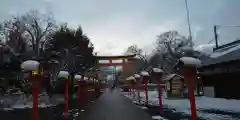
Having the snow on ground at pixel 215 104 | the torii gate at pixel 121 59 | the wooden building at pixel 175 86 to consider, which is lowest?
the snow on ground at pixel 215 104

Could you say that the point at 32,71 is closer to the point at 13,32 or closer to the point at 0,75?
the point at 0,75

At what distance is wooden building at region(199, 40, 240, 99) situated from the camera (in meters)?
21.7

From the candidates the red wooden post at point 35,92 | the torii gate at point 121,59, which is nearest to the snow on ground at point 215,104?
the red wooden post at point 35,92

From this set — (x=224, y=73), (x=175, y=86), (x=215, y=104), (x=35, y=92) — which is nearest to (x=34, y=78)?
(x=35, y=92)

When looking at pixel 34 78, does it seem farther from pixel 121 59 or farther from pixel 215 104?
pixel 121 59

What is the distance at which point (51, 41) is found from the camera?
143 feet

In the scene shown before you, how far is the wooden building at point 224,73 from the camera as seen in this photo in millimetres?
21719

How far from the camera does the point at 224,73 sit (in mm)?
23328

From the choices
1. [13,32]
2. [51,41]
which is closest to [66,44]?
[51,41]

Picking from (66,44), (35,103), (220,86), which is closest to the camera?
(35,103)

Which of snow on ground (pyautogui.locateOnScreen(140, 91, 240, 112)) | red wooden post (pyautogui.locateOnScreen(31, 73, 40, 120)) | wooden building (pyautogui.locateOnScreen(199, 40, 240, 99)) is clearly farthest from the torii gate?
red wooden post (pyautogui.locateOnScreen(31, 73, 40, 120))

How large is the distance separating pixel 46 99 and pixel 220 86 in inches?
631

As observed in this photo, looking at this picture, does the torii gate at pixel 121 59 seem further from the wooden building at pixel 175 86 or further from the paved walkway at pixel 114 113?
the paved walkway at pixel 114 113

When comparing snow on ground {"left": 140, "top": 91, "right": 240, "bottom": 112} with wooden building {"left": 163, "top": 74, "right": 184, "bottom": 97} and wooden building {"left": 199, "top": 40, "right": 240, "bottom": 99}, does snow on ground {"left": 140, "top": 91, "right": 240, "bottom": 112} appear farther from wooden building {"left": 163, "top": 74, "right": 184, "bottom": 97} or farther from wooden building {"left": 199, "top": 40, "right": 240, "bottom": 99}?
wooden building {"left": 163, "top": 74, "right": 184, "bottom": 97}
